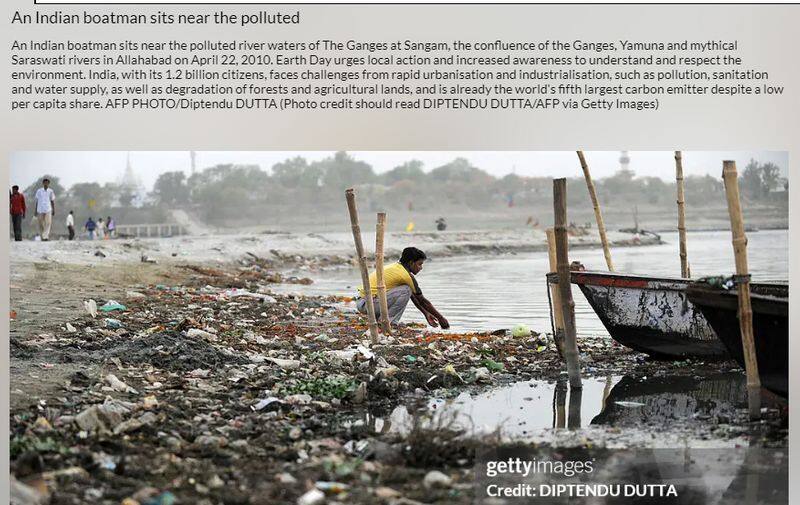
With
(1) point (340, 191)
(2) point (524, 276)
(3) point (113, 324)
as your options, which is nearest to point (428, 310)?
(3) point (113, 324)

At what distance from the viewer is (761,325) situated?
16.2ft

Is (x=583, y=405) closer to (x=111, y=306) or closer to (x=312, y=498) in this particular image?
(x=312, y=498)

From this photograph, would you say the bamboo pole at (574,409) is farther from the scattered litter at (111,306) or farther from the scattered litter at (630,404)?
the scattered litter at (111,306)

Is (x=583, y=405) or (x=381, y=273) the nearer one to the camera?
(x=583, y=405)

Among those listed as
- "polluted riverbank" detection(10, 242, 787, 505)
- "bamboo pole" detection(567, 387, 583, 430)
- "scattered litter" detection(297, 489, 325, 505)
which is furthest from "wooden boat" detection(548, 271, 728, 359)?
"scattered litter" detection(297, 489, 325, 505)

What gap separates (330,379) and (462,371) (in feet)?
3.72

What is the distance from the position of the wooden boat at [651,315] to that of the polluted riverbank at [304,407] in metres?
0.15

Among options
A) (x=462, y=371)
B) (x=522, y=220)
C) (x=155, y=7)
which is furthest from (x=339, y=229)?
(x=155, y=7)

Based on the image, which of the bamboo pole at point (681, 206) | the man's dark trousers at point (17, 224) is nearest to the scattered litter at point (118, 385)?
the bamboo pole at point (681, 206)

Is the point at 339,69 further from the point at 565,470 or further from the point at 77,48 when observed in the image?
the point at 565,470

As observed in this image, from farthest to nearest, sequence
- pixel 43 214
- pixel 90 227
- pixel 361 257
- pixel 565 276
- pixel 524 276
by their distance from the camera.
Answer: pixel 90 227 → pixel 524 276 → pixel 43 214 → pixel 361 257 → pixel 565 276

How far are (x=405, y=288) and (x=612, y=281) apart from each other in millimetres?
1898

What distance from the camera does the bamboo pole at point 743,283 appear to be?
184 inches

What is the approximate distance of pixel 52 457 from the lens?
4.11 metres
